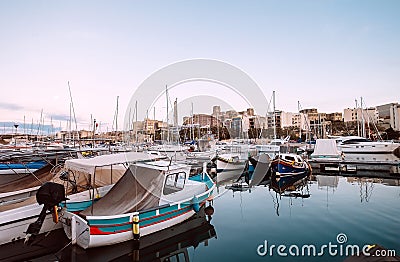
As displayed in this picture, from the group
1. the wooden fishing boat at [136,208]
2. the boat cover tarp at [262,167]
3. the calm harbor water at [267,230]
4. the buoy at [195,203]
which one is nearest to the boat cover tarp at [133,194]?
the wooden fishing boat at [136,208]

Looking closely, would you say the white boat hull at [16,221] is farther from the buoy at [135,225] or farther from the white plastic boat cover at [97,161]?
the buoy at [135,225]

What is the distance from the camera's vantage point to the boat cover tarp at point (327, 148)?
22920mm

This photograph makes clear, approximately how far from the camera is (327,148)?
23.3 metres

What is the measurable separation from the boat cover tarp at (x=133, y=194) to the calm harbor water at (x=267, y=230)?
1.00m

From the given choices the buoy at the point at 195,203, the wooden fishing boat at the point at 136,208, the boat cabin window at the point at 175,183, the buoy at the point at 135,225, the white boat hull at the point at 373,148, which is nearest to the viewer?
the wooden fishing boat at the point at 136,208

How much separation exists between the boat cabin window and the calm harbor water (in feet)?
4.21

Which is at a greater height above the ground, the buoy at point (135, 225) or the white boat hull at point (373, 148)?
the white boat hull at point (373, 148)

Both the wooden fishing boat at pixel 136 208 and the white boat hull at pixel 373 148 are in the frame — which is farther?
the white boat hull at pixel 373 148

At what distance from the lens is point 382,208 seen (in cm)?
1039

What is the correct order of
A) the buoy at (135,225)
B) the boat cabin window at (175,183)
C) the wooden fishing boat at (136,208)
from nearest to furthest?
the wooden fishing boat at (136,208)
the buoy at (135,225)
the boat cabin window at (175,183)

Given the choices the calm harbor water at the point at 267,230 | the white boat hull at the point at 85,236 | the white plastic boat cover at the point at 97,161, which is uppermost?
the white plastic boat cover at the point at 97,161

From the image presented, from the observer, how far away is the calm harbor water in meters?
6.68

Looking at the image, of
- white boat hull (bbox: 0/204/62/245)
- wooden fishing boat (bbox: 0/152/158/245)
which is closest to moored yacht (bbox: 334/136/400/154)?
wooden fishing boat (bbox: 0/152/158/245)

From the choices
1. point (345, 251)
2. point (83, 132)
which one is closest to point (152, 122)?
point (83, 132)
